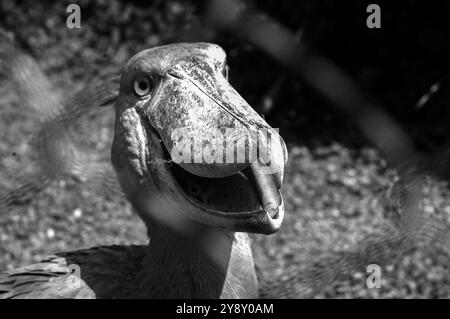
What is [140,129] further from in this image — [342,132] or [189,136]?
[342,132]

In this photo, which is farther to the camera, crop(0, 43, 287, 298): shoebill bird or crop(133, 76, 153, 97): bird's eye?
crop(133, 76, 153, 97): bird's eye

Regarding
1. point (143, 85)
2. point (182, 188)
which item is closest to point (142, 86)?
point (143, 85)

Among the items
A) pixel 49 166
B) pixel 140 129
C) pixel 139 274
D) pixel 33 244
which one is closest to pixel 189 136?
pixel 140 129

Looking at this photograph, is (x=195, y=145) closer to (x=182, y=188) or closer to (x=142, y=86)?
(x=182, y=188)

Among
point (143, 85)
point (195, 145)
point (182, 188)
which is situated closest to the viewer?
point (195, 145)

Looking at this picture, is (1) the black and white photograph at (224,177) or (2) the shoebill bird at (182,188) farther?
(1) the black and white photograph at (224,177)

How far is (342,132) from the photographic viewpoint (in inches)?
148

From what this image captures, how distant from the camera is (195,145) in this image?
1942mm

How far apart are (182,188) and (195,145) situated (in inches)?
7.7

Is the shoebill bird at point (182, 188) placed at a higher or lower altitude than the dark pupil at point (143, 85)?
lower

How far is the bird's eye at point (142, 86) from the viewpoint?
221cm

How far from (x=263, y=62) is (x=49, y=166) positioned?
129 centimetres

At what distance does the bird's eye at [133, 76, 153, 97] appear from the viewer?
2213mm

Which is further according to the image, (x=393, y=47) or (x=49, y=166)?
(x=393, y=47)
